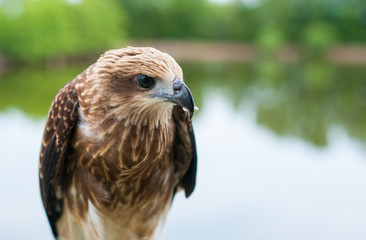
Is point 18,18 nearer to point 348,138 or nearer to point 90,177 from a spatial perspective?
point 348,138

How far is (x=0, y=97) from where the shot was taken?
1939 cm

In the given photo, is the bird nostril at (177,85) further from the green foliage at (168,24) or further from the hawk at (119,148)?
the green foliage at (168,24)

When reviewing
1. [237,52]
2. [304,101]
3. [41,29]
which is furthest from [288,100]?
[237,52]

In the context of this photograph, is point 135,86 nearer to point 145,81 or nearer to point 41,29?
point 145,81

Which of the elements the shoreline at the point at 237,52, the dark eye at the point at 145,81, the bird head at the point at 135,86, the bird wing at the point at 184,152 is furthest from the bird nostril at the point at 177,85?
the shoreline at the point at 237,52

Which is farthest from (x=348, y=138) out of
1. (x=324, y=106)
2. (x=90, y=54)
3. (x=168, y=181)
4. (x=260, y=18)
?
(x=260, y=18)

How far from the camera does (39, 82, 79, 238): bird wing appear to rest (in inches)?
100

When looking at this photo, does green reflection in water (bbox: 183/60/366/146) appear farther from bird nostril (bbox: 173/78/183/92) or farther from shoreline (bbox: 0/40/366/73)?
shoreline (bbox: 0/40/366/73)

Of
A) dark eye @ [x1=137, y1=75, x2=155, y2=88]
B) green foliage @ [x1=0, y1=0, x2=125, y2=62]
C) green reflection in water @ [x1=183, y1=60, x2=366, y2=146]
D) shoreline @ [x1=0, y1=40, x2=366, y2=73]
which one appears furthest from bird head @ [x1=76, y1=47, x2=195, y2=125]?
shoreline @ [x1=0, y1=40, x2=366, y2=73]

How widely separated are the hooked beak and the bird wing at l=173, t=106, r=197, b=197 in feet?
1.41

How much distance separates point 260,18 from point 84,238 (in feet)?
190

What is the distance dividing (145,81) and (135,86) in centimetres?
6

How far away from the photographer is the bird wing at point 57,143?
8.34 feet

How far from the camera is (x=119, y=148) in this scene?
2365mm
